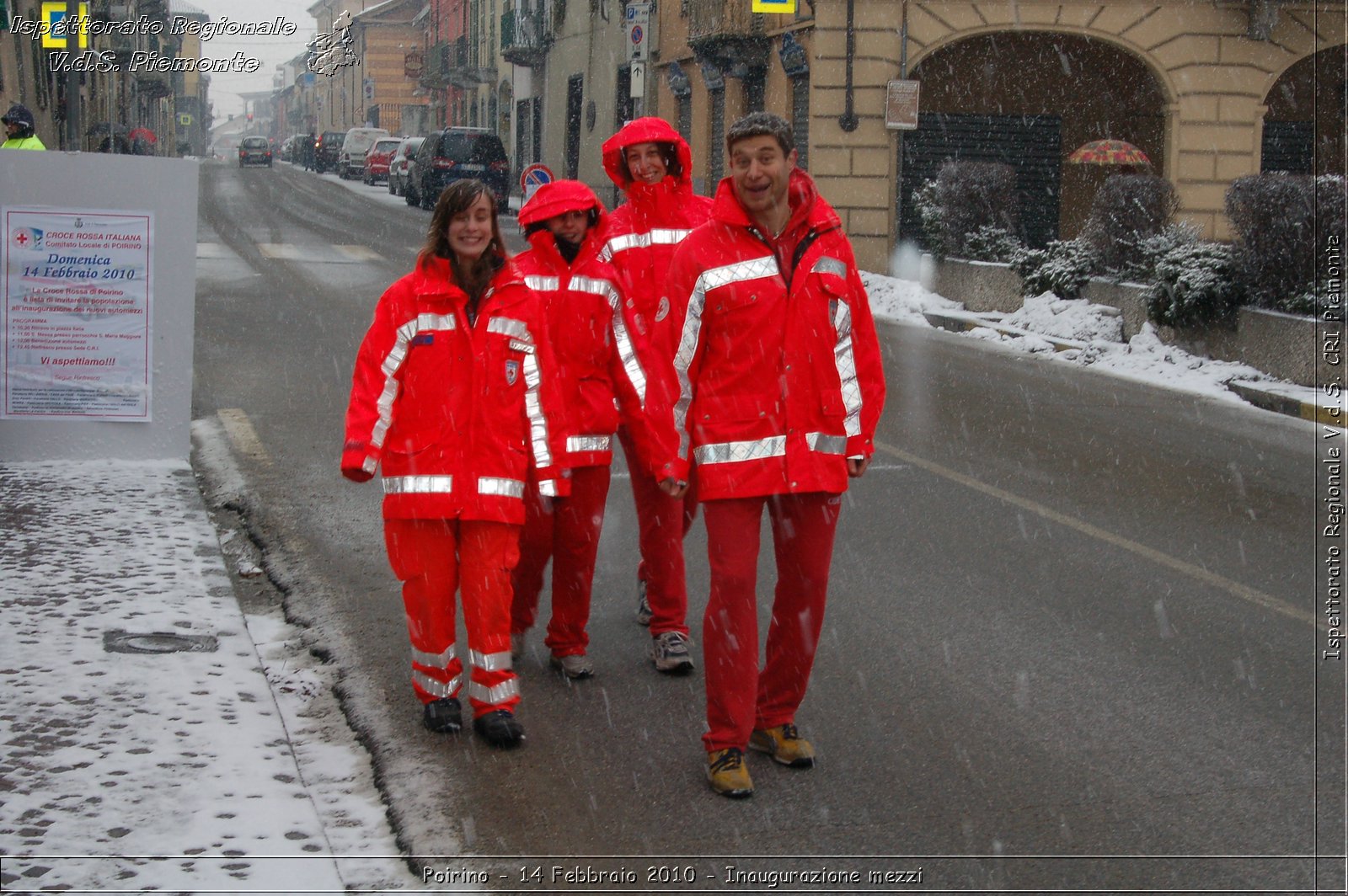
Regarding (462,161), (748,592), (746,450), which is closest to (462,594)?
(748,592)

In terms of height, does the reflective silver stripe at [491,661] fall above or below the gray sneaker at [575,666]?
above

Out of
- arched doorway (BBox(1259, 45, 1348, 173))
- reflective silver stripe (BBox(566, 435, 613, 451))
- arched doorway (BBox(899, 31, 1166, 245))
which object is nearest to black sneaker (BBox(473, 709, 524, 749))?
reflective silver stripe (BBox(566, 435, 613, 451))

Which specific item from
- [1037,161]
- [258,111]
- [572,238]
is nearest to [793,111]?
[1037,161]

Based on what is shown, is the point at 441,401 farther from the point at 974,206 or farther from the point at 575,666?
the point at 974,206

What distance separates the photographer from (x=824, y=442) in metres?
4.35

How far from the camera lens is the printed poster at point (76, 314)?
835cm

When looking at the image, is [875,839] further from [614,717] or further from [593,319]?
[593,319]

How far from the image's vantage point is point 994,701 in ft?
17.1

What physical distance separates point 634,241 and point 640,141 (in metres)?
0.34

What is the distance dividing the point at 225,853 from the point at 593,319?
2.22 m

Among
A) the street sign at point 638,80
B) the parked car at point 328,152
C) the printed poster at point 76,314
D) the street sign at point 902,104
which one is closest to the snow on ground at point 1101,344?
the street sign at point 902,104

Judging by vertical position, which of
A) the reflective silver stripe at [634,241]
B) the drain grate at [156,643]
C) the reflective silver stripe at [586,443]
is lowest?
the drain grate at [156,643]

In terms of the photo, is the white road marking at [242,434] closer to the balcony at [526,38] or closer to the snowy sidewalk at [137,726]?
the snowy sidewalk at [137,726]

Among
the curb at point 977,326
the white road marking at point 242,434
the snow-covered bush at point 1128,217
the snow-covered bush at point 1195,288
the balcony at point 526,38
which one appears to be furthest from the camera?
the balcony at point 526,38
